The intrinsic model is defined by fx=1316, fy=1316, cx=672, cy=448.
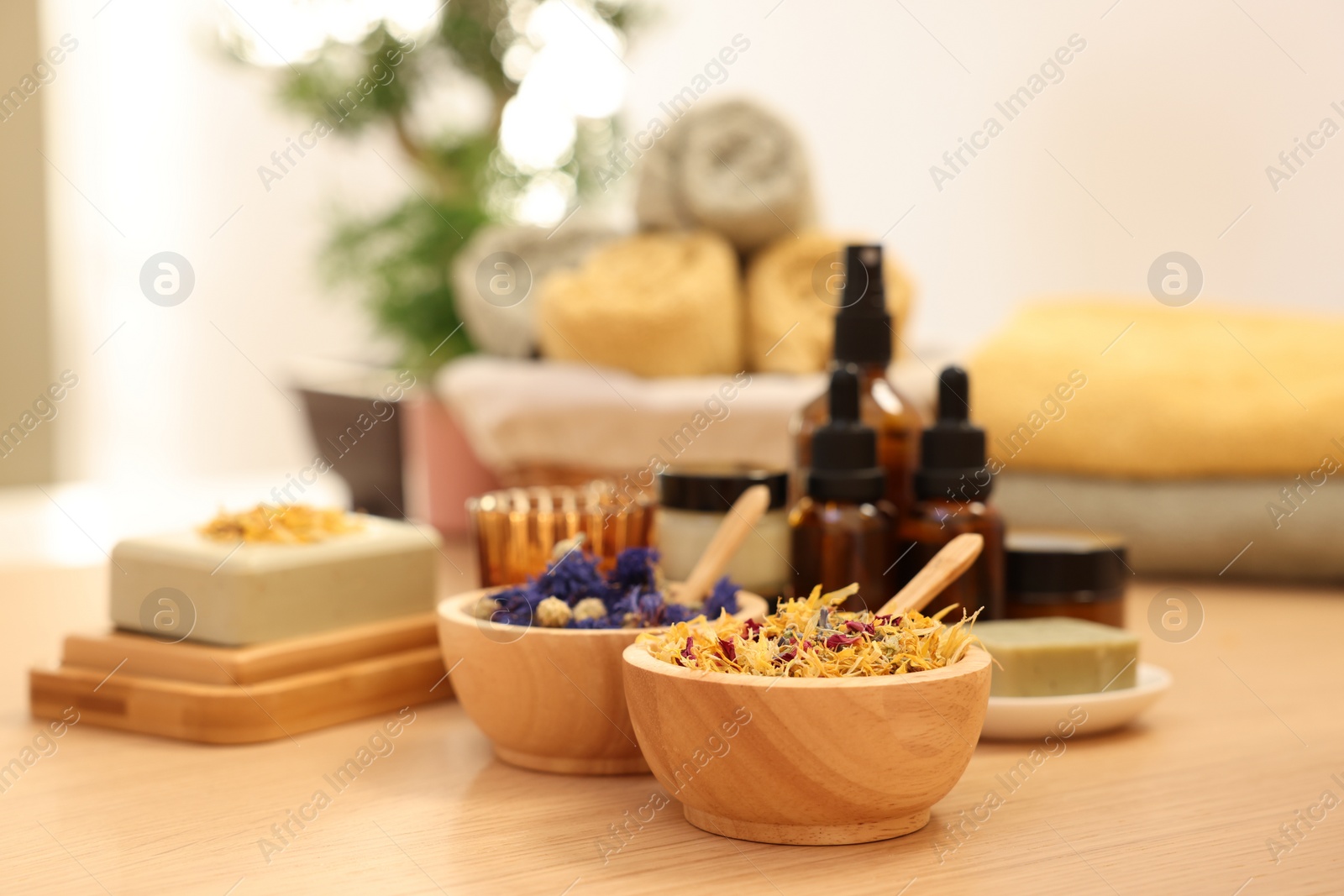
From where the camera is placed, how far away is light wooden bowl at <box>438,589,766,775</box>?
523 mm

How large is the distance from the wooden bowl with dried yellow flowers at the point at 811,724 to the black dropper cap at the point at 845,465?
13cm

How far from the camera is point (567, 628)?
537 millimetres

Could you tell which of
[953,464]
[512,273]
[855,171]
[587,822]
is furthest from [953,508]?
[855,171]

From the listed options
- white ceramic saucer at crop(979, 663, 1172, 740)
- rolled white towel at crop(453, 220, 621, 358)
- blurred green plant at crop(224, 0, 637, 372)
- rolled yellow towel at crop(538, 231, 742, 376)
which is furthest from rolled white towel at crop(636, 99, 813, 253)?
white ceramic saucer at crop(979, 663, 1172, 740)

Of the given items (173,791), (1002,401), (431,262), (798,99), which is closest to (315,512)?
(173,791)

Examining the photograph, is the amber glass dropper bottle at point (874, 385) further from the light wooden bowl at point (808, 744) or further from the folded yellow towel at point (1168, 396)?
the folded yellow towel at point (1168, 396)

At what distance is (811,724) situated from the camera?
0.43 m

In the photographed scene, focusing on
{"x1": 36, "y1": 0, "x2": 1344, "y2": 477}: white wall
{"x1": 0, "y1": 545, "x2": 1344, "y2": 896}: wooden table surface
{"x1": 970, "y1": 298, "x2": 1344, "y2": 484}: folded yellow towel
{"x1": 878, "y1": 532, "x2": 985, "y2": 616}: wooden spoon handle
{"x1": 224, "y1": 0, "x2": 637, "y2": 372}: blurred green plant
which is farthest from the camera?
{"x1": 224, "y1": 0, "x2": 637, "y2": 372}: blurred green plant

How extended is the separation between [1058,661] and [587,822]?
0.23 metres

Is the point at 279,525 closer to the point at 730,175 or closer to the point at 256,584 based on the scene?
the point at 256,584

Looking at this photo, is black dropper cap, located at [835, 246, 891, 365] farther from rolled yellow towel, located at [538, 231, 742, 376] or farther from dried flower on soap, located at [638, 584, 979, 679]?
rolled yellow towel, located at [538, 231, 742, 376]

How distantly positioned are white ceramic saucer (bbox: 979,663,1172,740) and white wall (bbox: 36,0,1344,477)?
27.0 inches

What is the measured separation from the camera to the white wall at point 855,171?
1277 millimetres

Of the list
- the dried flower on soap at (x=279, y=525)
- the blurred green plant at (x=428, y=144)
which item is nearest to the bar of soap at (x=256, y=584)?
the dried flower on soap at (x=279, y=525)
